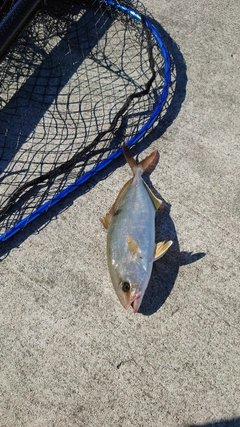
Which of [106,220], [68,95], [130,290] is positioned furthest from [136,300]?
[68,95]

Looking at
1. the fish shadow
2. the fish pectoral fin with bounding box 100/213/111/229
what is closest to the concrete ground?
the fish shadow

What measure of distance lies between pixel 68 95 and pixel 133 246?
5.95 ft

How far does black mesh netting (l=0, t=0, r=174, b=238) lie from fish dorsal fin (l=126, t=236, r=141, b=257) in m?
0.87

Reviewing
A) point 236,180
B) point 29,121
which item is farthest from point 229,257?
point 29,121

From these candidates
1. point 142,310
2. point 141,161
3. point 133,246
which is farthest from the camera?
point 141,161

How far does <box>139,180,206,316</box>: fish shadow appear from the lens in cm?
298

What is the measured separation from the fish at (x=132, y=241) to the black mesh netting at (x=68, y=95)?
0.57 meters

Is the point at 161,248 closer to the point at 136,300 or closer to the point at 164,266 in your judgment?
the point at 164,266

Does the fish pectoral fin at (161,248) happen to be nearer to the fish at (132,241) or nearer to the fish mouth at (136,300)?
the fish at (132,241)

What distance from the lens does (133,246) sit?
112 inches

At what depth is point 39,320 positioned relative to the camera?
3.03 m

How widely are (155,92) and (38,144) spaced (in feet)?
3.61

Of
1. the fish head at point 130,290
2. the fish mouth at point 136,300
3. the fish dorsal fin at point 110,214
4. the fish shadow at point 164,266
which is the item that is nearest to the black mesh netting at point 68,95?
the fish dorsal fin at point 110,214

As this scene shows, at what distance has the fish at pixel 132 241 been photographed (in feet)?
9.02
